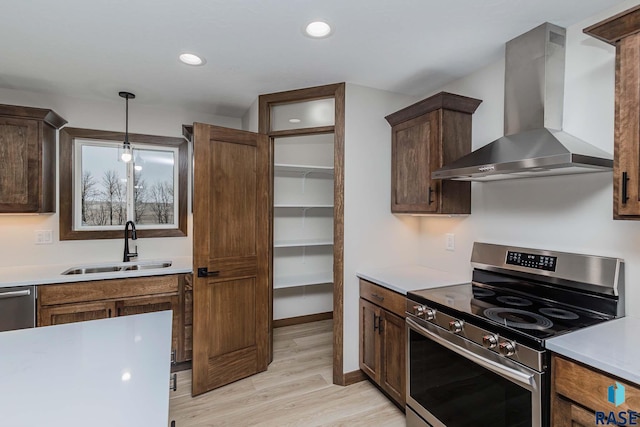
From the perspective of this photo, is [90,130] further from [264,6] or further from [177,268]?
[264,6]

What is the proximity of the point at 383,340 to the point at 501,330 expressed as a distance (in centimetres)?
108

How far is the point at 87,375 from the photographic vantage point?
104 centimetres

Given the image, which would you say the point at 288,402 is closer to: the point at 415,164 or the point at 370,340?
the point at 370,340

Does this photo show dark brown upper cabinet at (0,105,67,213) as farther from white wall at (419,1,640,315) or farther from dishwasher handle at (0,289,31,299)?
white wall at (419,1,640,315)

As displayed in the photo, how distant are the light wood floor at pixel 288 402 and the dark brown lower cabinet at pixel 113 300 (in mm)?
594

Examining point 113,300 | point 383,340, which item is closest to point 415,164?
point 383,340

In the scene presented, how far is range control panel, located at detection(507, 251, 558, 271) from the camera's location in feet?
6.05

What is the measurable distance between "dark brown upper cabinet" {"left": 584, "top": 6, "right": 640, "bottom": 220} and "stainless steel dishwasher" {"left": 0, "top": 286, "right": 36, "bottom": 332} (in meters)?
3.66

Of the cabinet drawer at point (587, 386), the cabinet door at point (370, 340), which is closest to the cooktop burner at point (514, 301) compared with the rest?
the cabinet drawer at point (587, 386)

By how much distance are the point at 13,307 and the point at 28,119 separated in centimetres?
151

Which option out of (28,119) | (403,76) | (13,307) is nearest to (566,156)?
(403,76)

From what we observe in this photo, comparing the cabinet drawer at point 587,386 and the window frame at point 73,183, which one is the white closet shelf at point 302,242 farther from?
the cabinet drawer at point 587,386

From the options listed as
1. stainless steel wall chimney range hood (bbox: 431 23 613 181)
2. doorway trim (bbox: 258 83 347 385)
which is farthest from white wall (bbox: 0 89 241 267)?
stainless steel wall chimney range hood (bbox: 431 23 613 181)

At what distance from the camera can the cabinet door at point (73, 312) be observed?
2402 millimetres
